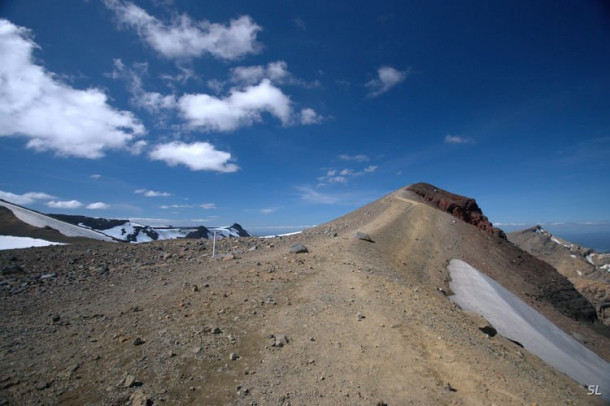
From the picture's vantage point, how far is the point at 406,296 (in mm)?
10461

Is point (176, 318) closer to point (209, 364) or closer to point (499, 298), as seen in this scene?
point (209, 364)

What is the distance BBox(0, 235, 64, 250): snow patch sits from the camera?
29.8 metres

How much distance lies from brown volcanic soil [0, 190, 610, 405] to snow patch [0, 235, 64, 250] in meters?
21.5

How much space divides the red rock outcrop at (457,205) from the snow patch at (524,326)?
15.3m

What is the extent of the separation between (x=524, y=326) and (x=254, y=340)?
52.5 feet

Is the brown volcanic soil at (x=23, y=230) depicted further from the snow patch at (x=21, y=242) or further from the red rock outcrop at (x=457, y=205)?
the red rock outcrop at (x=457, y=205)

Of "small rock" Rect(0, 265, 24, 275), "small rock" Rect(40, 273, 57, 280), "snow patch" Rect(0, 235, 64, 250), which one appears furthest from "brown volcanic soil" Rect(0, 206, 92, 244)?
"small rock" Rect(40, 273, 57, 280)

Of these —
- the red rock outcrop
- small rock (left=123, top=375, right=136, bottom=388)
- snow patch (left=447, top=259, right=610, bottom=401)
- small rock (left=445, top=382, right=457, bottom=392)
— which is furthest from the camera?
the red rock outcrop

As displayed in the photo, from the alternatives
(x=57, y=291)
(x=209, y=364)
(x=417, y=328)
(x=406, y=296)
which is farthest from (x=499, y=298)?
(x=57, y=291)

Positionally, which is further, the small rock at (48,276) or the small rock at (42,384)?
the small rock at (48,276)

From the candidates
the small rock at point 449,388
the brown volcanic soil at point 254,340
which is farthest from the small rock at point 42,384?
the small rock at point 449,388

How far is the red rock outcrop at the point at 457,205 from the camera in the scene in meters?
33.2

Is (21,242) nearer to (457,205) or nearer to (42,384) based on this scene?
(42,384)

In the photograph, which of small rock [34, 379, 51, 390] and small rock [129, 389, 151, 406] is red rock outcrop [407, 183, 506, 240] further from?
small rock [34, 379, 51, 390]
